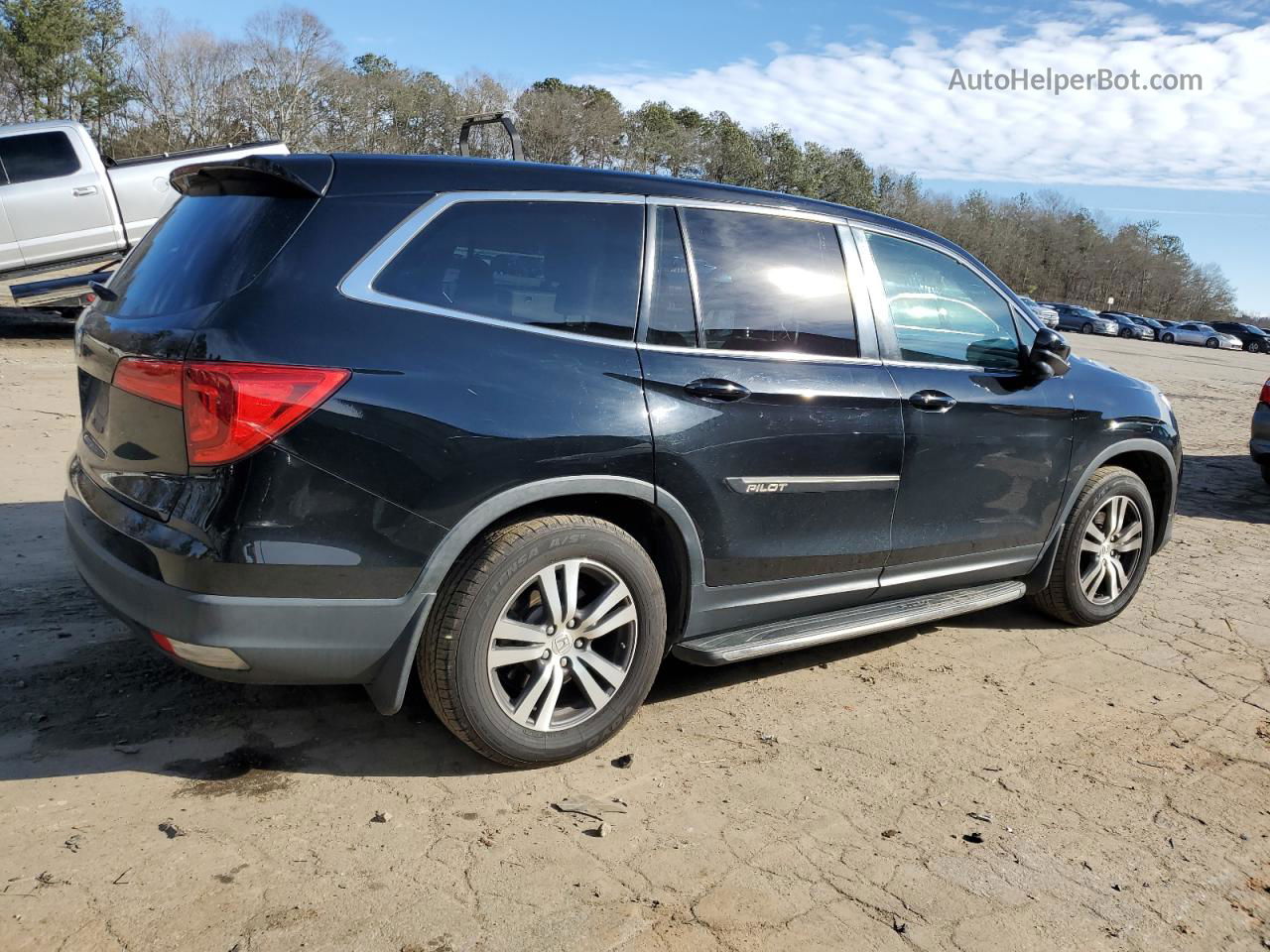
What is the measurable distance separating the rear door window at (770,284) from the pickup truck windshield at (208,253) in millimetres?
1381

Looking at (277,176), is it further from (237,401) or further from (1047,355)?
(1047,355)

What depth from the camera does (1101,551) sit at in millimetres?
4930

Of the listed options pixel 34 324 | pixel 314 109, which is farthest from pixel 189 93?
pixel 34 324

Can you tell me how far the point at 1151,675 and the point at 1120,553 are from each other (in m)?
0.83

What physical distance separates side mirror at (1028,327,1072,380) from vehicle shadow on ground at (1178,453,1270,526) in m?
4.42

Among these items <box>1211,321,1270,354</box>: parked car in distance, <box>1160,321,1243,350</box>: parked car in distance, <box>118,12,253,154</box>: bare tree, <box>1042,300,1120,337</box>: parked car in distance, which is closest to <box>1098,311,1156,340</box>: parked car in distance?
<box>1042,300,1120,337</box>: parked car in distance

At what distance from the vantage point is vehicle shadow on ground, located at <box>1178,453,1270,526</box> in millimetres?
8172

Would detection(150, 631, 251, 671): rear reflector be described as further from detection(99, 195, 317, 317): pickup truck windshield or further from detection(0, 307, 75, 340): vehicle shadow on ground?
detection(0, 307, 75, 340): vehicle shadow on ground

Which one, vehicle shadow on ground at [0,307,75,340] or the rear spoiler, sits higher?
the rear spoiler

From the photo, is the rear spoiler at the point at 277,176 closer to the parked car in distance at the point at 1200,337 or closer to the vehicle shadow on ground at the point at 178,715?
the vehicle shadow on ground at the point at 178,715

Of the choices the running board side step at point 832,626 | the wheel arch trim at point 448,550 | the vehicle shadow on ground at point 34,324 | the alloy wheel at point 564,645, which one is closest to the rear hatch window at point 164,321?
the wheel arch trim at point 448,550

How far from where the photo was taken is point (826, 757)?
348 cm

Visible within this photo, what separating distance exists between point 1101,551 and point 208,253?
4191mm

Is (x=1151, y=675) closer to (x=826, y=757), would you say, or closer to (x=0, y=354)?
(x=826, y=757)
